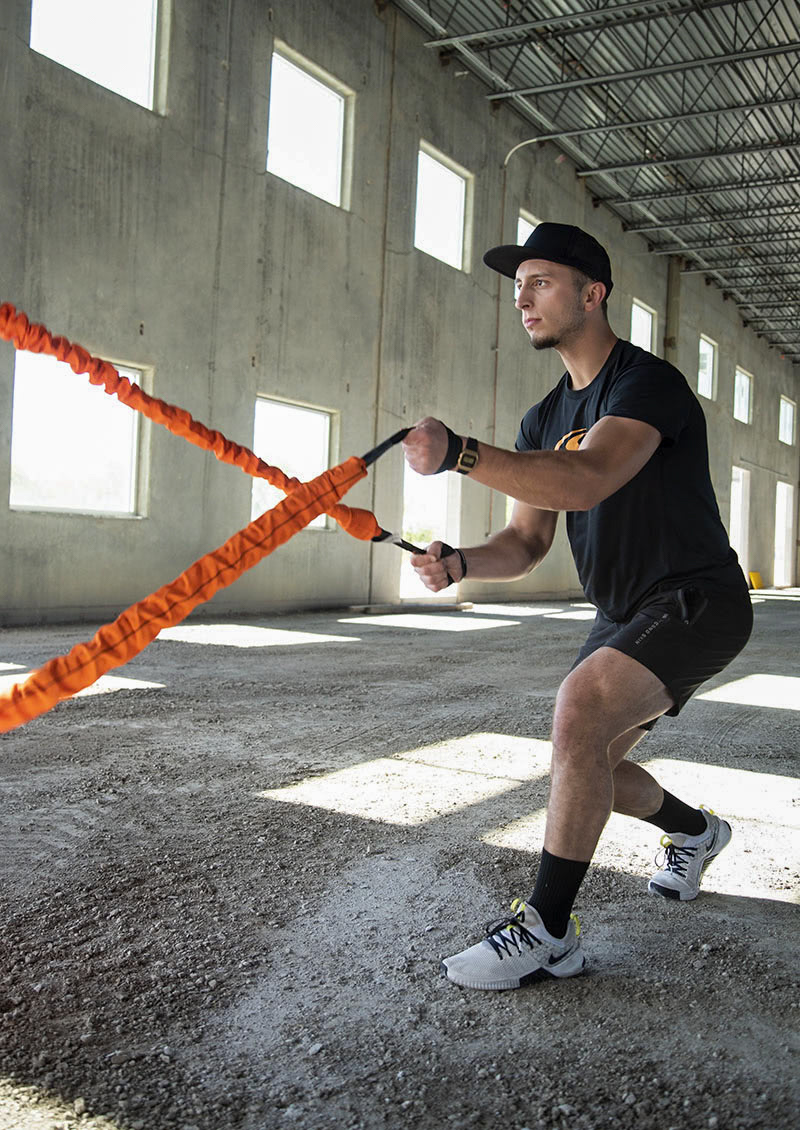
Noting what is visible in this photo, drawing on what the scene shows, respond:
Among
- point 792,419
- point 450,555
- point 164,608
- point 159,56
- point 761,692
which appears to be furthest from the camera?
point 792,419

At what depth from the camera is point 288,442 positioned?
14.4 metres

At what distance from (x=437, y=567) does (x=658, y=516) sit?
2.15 ft

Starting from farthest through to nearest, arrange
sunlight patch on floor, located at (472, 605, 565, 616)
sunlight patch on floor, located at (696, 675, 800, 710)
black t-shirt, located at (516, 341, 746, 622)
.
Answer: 1. sunlight patch on floor, located at (472, 605, 565, 616)
2. sunlight patch on floor, located at (696, 675, 800, 710)
3. black t-shirt, located at (516, 341, 746, 622)

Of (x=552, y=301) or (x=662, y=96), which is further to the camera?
(x=662, y=96)

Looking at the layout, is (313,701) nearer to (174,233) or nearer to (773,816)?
(773,816)

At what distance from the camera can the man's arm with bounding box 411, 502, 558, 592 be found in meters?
3.12

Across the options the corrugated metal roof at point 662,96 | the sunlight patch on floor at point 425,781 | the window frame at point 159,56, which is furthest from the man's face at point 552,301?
the corrugated metal roof at point 662,96

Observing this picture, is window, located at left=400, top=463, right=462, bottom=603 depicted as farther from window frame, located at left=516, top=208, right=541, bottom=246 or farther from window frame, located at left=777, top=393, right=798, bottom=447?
window frame, located at left=777, top=393, right=798, bottom=447

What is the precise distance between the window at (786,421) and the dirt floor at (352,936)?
32.2 meters

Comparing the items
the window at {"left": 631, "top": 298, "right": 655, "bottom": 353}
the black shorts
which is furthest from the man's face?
the window at {"left": 631, "top": 298, "right": 655, "bottom": 353}

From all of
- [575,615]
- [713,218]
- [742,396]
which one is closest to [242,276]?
[575,615]

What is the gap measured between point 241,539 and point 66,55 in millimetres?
10295

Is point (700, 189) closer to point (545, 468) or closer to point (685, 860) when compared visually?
point (685, 860)

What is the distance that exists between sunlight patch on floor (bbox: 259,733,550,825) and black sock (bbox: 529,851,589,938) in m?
1.39
